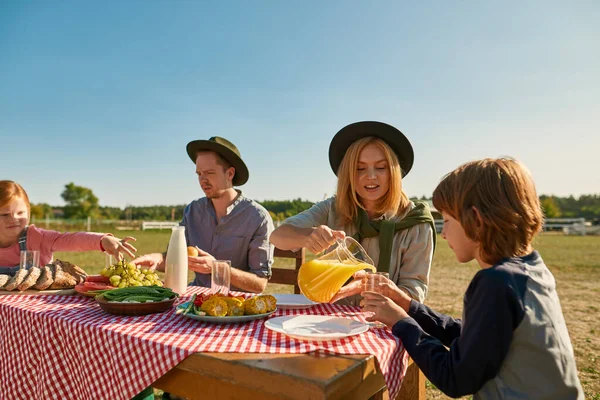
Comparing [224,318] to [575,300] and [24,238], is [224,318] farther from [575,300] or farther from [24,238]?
[575,300]

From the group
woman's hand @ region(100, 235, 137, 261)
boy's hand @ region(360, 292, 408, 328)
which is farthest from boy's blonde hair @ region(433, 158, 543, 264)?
woman's hand @ region(100, 235, 137, 261)

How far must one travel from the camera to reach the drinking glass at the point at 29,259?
2.48 meters

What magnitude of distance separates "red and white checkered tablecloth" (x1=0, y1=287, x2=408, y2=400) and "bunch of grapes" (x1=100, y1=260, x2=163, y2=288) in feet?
0.62

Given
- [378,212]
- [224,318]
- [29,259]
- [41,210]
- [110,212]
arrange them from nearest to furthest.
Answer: [224,318]
[29,259]
[378,212]
[41,210]
[110,212]

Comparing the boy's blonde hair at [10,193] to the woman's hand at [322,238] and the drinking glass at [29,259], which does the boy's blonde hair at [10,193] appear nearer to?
the drinking glass at [29,259]

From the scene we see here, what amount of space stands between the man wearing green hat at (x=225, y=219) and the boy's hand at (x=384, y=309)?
1.84 metres

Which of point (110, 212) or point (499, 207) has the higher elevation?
point (499, 207)

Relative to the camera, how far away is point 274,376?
3.89 feet

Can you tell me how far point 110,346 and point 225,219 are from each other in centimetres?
212

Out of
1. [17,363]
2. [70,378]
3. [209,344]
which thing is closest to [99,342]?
[70,378]

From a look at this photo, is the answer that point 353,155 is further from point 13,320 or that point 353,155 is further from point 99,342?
point 13,320

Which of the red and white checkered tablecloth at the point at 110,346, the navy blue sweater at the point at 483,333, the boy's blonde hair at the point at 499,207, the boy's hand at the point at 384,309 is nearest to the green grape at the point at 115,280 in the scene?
the red and white checkered tablecloth at the point at 110,346

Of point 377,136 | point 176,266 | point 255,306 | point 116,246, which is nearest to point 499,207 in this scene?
point 255,306

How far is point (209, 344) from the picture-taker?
1.43 metres
